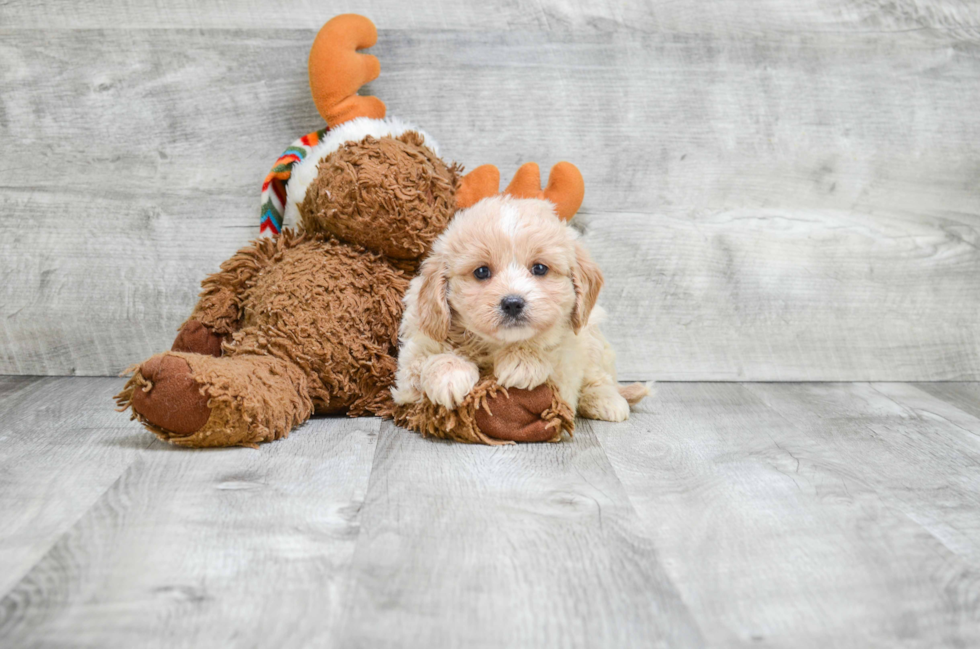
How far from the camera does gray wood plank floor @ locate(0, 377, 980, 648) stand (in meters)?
0.76

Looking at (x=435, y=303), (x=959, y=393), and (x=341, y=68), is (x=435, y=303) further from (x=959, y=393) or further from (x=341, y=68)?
(x=959, y=393)

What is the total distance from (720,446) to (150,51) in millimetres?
1426

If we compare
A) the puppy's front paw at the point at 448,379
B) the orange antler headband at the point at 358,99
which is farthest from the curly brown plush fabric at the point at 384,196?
the puppy's front paw at the point at 448,379

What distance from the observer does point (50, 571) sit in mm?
837

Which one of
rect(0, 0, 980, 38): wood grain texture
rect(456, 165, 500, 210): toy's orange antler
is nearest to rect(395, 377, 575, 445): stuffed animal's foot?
rect(456, 165, 500, 210): toy's orange antler

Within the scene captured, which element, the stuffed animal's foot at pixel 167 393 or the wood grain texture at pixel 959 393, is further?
the wood grain texture at pixel 959 393

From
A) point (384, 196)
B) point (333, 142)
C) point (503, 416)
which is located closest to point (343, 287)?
point (384, 196)

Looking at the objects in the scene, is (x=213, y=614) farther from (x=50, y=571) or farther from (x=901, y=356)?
(x=901, y=356)

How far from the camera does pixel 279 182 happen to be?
1.61m

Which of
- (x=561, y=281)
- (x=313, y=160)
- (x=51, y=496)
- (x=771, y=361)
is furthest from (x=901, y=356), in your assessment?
(x=51, y=496)

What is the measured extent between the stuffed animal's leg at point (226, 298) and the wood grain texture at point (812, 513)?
0.71 m

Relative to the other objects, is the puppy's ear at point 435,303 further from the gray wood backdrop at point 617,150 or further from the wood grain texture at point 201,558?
the gray wood backdrop at point 617,150

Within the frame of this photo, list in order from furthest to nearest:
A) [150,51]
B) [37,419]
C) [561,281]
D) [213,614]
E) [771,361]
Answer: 1. [771,361]
2. [150,51]
3. [37,419]
4. [561,281]
5. [213,614]

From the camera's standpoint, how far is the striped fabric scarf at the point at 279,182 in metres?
1.58
